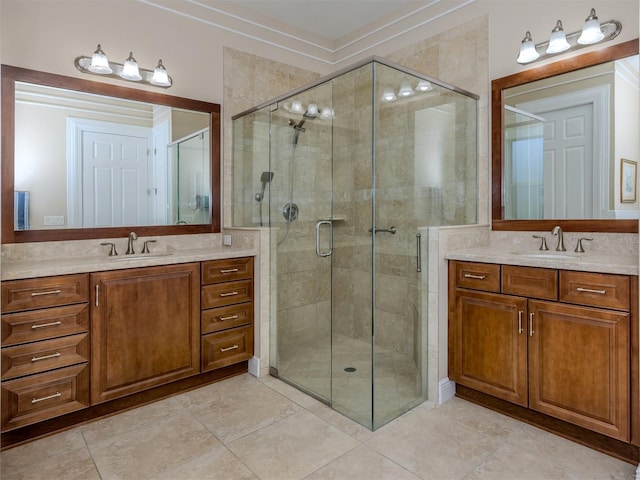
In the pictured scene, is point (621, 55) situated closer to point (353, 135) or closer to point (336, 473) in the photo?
point (353, 135)

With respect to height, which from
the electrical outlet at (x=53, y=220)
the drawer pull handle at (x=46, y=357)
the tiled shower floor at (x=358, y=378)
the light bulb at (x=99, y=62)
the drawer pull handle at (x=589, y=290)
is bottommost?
the tiled shower floor at (x=358, y=378)

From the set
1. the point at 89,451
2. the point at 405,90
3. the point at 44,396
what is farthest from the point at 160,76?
the point at 89,451

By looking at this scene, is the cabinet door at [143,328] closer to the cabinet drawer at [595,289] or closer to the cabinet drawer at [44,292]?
the cabinet drawer at [44,292]

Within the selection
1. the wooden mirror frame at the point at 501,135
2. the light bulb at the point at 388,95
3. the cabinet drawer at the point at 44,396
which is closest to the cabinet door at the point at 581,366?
the wooden mirror frame at the point at 501,135

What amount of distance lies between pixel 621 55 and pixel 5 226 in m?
3.71

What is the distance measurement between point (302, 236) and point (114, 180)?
1.36 metres

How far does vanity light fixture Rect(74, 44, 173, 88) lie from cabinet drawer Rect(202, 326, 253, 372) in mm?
1869

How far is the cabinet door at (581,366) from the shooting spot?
1782mm

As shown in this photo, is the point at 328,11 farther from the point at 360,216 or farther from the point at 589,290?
the point at 589,290

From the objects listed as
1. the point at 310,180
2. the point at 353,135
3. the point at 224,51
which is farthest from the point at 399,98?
the point at 224,51

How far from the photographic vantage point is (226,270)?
8.90 feet

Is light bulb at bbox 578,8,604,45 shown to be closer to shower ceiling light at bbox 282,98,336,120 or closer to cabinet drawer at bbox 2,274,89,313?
shower ceiling light at bbox 282,98,336,120

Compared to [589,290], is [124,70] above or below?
above

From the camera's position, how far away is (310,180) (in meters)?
2.75
